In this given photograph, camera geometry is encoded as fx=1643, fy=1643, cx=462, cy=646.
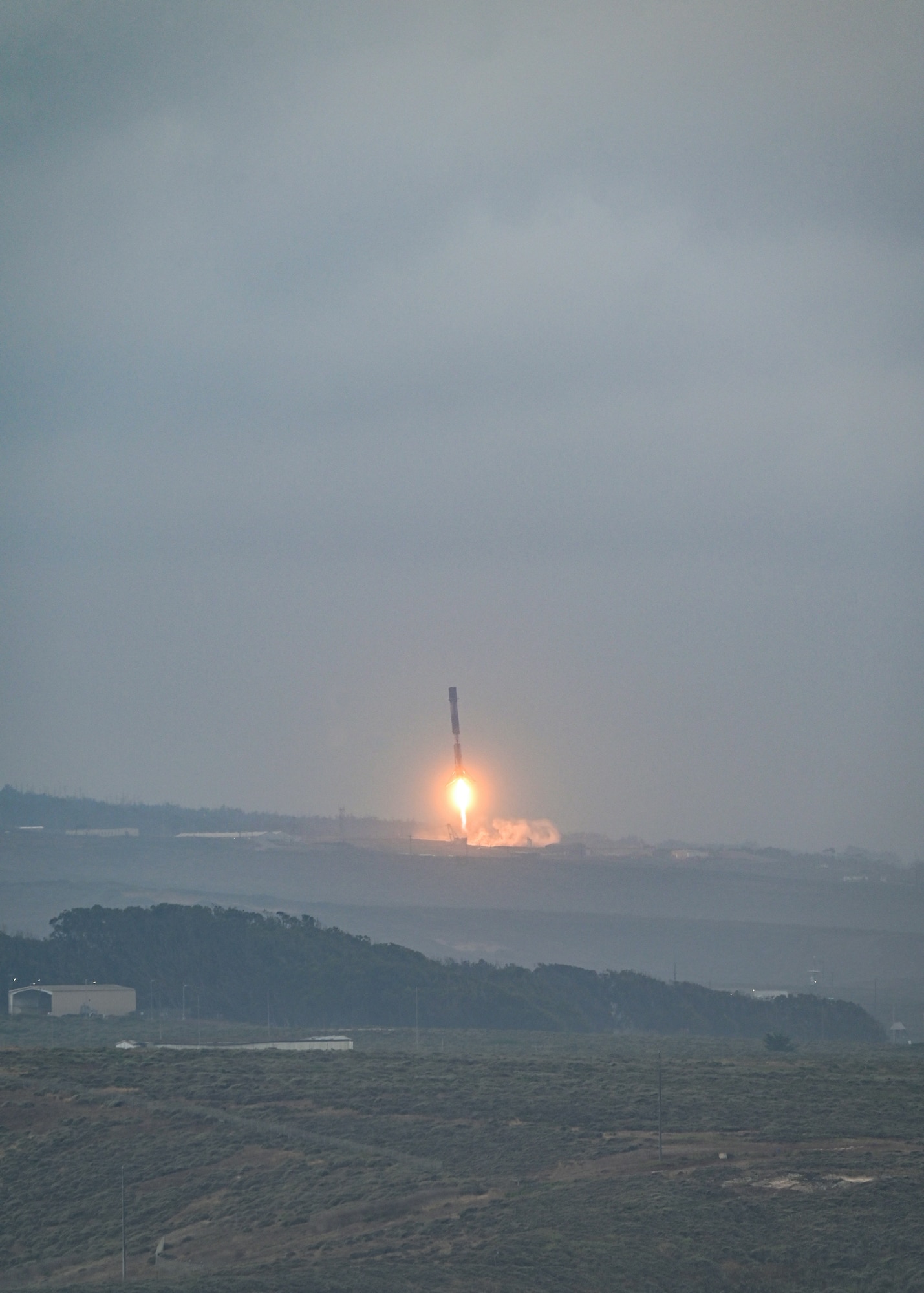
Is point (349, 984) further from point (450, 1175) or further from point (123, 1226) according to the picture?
point (123, 1226)

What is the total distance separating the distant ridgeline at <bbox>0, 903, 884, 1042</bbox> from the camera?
160250mm

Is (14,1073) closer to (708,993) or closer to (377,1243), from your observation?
(377,1243)

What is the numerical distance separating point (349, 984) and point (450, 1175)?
108 m

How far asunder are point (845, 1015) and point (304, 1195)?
416ft

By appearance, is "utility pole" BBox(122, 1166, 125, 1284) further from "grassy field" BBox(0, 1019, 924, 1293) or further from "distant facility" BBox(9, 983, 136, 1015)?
"distant facility" BBox(9, 983, 136, 1015)

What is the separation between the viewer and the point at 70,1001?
454 feet

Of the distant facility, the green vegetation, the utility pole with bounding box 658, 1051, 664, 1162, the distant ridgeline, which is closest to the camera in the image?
the utility pole with bounding box 658, 1051, 664, 1162

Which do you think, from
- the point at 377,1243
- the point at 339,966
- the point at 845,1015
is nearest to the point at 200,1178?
the point at 377,1243

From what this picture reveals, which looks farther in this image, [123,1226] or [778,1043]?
[778,1043]

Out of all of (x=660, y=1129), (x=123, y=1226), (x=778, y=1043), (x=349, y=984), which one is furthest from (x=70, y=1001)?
(x=123, y=1226)

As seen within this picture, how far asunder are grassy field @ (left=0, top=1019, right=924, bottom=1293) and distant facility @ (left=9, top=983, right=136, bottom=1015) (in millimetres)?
55423

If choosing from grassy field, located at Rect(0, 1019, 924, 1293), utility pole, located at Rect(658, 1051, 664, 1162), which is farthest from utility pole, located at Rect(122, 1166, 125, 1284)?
utility pole, located at Rect(658, 1051, 664, 1162)

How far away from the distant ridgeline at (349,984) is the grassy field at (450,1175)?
247ft

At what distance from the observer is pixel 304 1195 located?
56.6 metres
